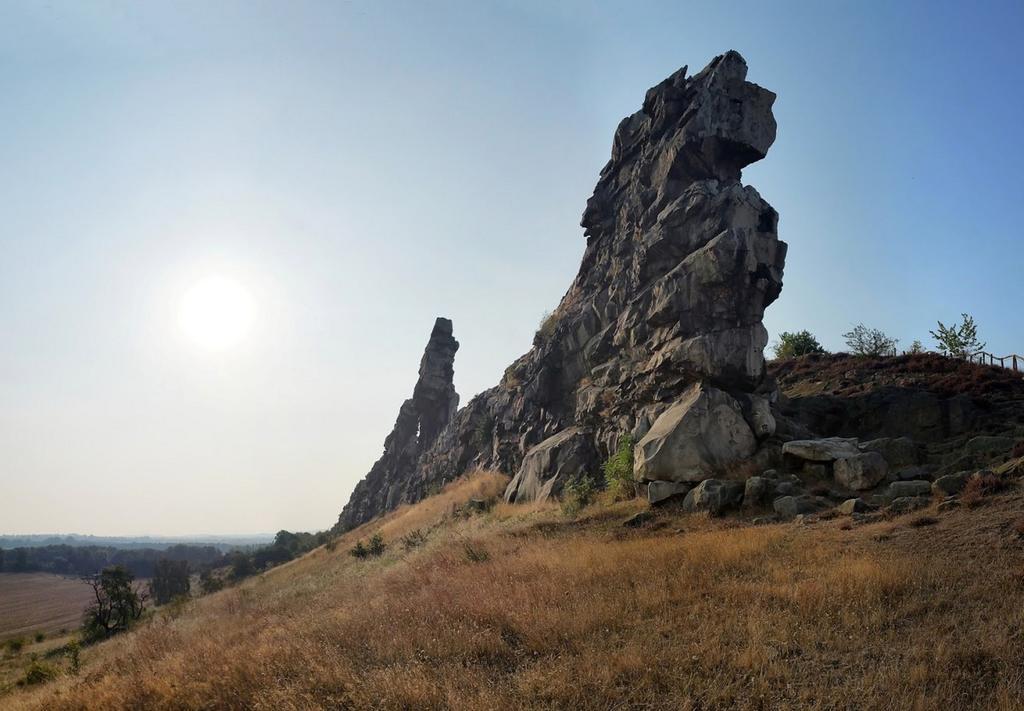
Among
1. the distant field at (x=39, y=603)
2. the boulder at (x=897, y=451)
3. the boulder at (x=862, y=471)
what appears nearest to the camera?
the boulder at (x=862, y=471)

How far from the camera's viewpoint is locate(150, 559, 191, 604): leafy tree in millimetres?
58606

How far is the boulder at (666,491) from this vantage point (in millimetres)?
18938

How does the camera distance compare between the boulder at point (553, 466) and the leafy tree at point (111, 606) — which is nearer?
the boulder at point (553, 466)

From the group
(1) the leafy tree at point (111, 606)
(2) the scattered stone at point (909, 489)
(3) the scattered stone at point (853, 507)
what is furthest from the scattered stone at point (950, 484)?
(1) the leafy tree at point (111, 606)

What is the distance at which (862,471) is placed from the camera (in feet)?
55.0

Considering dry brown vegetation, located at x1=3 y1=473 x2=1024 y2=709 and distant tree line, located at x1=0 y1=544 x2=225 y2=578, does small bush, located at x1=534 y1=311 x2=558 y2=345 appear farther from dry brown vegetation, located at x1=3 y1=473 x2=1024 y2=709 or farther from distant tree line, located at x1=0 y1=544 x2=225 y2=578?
distant tree line, located at x1=0 y1=544 x2=225 y2=578

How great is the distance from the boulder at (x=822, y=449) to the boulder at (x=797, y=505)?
259cm

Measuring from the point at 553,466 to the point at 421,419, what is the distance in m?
43.3

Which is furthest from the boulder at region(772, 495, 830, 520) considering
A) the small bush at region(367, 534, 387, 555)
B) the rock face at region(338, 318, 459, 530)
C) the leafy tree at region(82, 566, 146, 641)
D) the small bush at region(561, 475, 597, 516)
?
the rock face at region(338, 318, 459, 530)

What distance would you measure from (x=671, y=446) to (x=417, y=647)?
13454mm

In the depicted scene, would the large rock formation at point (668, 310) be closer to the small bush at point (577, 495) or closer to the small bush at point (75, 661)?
the small bush at point (577, 495)

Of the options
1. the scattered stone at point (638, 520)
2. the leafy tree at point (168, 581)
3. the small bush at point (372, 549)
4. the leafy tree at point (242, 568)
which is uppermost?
the scattered stone at point (638, 520)

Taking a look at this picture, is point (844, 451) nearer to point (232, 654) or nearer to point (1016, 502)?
point (1016, 502)

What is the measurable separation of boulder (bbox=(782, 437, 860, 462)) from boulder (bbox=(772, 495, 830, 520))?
2.59m
